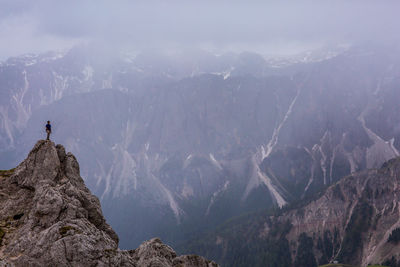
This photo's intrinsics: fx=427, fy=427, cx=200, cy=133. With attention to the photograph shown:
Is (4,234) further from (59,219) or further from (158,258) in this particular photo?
(158,258)

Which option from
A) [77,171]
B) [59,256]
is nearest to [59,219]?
[59,256]

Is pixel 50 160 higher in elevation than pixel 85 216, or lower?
higher

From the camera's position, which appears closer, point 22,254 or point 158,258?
point 22,254

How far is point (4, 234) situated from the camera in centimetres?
4244

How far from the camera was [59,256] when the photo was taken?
37.4 m

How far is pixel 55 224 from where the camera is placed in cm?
4000

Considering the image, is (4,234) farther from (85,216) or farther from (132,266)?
(132,266)

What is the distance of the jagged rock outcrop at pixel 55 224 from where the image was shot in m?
38.0

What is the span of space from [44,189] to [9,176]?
1005cm

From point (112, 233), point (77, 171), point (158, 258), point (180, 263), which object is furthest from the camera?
point (77, 171)

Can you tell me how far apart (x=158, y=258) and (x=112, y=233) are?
9179 mm

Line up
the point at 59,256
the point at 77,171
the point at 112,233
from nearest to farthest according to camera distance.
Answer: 1. the point at 59,256
2. the point at 112,233
3. the point at 77,171

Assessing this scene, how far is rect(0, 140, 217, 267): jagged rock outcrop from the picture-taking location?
125ft

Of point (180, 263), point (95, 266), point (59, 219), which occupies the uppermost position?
point (59, 219)
